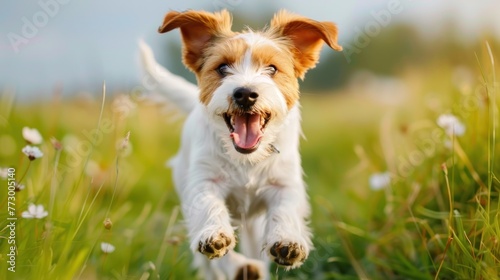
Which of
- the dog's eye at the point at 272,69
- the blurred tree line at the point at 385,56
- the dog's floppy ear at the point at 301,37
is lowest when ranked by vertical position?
the blurred tree line at the point at 385,56

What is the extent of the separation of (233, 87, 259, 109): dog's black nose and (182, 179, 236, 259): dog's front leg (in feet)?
2.10

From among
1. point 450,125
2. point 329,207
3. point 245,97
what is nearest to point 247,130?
point 245,97

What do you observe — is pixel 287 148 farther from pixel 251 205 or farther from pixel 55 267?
pixel 55 267

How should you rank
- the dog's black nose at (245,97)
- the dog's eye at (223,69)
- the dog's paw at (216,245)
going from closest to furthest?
the dog's paw at (216,245) → the dog's black nose at (245,97) → the dog's eye at (223,69)

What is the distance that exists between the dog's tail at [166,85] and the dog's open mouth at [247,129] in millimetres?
1562

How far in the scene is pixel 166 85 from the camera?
5.72 metres

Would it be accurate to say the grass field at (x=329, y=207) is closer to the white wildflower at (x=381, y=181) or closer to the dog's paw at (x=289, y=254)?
the white wildflower at (x=381, y=181)

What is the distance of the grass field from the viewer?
3812 millimetres

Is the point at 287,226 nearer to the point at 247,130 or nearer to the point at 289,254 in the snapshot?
the point at 289,254

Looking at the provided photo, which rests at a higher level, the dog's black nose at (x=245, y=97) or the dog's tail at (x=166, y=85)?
the dog's black nose at (x=245, y=97)

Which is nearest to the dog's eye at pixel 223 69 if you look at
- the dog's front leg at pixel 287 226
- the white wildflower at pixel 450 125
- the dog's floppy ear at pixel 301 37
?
the dog's floppy ear at pixel 301 37

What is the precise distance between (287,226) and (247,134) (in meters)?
0.57

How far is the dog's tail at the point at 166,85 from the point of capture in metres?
5.61

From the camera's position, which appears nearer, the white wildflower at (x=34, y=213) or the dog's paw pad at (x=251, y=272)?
the white wildflower at (x=34, y=213)
